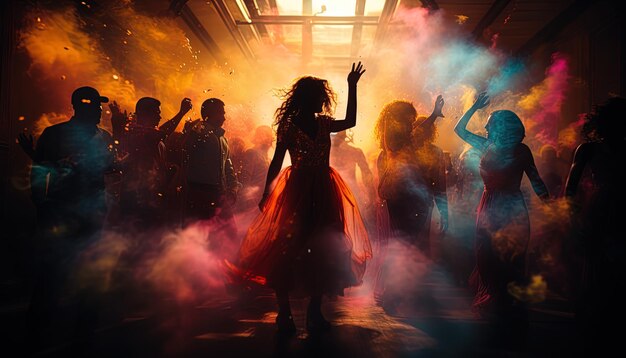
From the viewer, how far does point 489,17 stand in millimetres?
9641

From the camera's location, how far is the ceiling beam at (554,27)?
890 cm

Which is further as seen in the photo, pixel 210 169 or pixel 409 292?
pixel 210 169

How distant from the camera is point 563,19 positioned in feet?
31.2

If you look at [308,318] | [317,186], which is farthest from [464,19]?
[308,318]

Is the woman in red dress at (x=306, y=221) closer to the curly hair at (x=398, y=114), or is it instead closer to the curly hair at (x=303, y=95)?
the curly hair at (x=303, y=95)

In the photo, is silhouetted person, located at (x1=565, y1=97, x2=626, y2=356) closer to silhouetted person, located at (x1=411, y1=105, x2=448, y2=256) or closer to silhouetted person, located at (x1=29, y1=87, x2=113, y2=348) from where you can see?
silhouetted person, located at (x1=411, y1=105, x2=448, y2=256)

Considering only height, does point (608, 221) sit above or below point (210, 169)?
below

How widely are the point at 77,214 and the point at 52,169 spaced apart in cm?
43

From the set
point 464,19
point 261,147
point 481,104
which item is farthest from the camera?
point 464,19

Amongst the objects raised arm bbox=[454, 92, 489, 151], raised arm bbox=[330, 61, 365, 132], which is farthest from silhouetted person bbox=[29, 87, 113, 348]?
raised arm bbox=[454, 92, 489, 151]

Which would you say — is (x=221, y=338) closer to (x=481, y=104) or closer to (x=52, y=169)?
(x=52, y=169)

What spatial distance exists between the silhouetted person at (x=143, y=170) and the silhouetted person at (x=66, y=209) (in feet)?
2.62

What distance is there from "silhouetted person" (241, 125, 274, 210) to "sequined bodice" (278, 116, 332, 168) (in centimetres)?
371

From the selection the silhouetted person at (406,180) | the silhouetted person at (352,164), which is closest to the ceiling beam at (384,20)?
the silhouetted person at (352,164)
